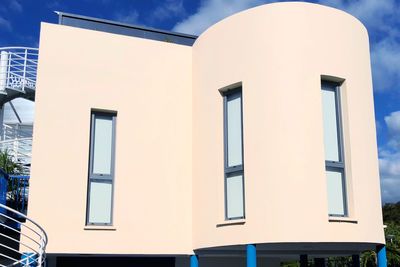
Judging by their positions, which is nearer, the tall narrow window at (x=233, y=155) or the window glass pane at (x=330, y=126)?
the window glass pane at (x=330, y=126)

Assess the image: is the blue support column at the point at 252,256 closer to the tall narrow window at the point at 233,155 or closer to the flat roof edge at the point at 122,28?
the tall narrow window at the point at 233,155

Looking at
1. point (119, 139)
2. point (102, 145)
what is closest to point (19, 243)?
point (102, 145)

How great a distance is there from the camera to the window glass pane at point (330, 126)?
11.0 metres

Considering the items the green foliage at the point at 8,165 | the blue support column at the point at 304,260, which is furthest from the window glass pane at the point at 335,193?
the green foliage at the point at 8,165

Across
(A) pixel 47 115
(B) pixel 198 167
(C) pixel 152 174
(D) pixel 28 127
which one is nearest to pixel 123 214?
(C) pixel 152 174

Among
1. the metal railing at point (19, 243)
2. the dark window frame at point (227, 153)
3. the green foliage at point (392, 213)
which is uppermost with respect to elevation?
the green foliage at point (392, 213)

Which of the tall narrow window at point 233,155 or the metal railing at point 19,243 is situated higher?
the tall narrow window at point 233,155

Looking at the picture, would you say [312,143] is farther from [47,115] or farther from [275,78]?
[47,115]

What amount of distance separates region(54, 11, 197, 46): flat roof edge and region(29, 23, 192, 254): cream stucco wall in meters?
0.82

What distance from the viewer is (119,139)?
1220 cm

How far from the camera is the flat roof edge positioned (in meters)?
13.2

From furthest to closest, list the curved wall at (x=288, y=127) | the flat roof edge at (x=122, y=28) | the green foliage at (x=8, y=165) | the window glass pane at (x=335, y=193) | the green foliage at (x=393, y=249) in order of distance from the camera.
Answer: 1. the green foliage at (x=393, y=249)
2. the green foliage at (x=8, y=165)
3. the flat roof edge at (x=122, y=28)
4. the window glass pane at (x=335, y=193)
5. the curved wall at (x=288, y=127)

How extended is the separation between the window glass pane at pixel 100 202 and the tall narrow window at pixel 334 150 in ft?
15.2

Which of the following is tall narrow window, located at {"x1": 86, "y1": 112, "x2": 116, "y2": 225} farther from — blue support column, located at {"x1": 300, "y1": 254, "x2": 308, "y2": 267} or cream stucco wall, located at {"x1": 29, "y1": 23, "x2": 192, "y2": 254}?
blue support column, located at {"x1": 300, "y1": 254, "x2": 308, "y2": 267}
